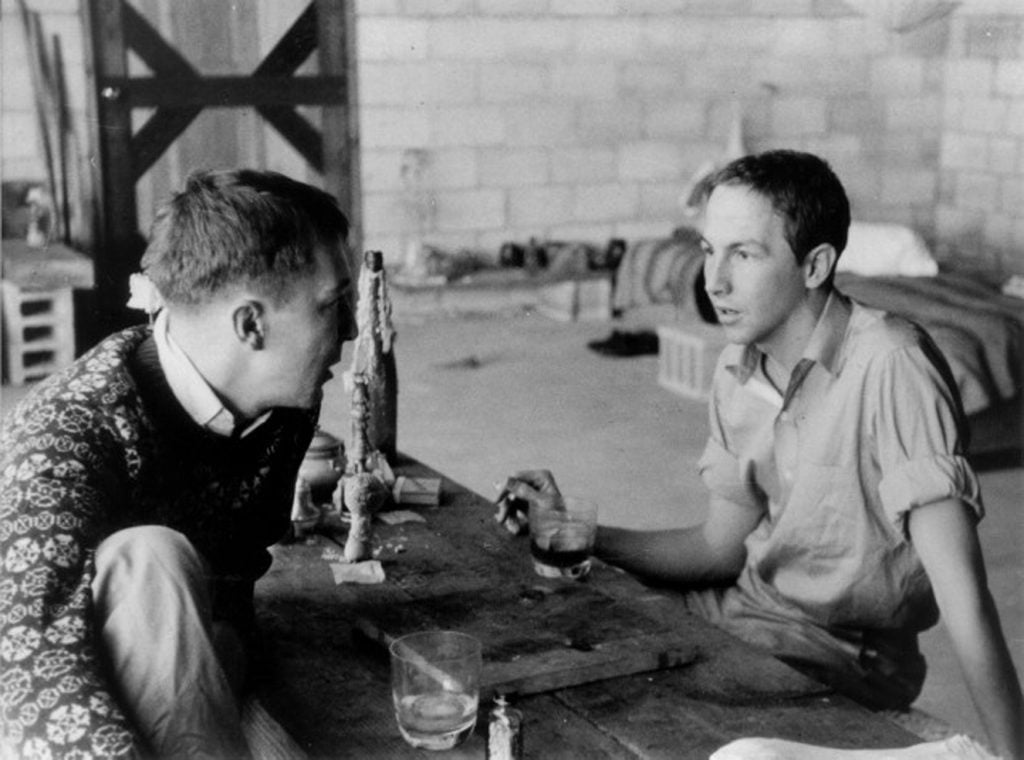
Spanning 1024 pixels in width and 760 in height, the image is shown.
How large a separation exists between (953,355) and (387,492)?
11.0ft

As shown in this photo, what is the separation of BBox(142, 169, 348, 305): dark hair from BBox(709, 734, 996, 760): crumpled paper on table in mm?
839

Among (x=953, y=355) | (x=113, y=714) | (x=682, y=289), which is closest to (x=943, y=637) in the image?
(x=953, y=355)

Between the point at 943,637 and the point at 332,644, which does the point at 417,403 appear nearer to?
the point at 943,637

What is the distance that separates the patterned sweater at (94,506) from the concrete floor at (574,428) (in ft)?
6.46

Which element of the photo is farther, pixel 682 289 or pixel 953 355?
pixel 682 289

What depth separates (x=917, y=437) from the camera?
82.7 inches

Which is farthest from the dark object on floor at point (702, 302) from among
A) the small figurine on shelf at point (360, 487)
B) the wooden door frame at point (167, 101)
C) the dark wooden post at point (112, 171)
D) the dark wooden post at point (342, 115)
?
the small figurine on shelf at point (360, 487)

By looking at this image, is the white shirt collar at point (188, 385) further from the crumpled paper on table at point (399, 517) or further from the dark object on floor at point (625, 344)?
the dark object on floor at point (625, 344)

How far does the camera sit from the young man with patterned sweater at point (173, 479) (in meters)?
1.44

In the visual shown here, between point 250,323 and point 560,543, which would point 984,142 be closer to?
point 560,543

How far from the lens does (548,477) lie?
7.66ft

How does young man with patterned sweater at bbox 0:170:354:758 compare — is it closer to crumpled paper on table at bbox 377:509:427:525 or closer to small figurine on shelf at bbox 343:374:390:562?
small figurine on shelf at bbox 343:374:390:562

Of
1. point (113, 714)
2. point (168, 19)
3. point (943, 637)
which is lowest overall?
point (943, 637)

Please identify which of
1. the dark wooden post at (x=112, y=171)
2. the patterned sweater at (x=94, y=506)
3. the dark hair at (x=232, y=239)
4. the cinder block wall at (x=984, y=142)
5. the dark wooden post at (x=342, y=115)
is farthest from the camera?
the cinder block wall at (x=984, y=142)
